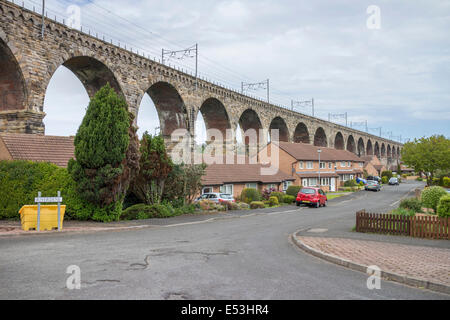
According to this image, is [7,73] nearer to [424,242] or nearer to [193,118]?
[193,118]

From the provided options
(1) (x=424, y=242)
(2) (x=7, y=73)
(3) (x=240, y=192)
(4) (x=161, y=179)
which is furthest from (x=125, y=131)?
(3) (x=240, y=192)

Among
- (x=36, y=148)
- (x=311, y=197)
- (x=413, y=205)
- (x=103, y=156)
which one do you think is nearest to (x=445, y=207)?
(x=413, y=205)

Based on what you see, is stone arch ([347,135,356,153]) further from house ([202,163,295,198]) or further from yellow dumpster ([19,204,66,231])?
yellow dumpster ([19,204,66,231])

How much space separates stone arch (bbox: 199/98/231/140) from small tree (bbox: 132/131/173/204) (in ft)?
83.3

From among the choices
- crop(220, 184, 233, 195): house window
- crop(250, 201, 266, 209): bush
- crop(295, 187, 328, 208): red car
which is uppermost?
crop(220, 184, 233, 195): house window

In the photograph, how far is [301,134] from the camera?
72.5m

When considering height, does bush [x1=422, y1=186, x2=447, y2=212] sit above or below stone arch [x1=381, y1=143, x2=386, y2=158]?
below

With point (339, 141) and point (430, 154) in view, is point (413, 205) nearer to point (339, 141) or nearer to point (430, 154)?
point (430, 154)

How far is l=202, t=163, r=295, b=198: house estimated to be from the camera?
32.8m

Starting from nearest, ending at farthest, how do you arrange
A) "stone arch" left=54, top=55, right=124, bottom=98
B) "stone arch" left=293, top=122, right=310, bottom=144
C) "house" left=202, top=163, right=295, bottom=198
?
"stone arch" left=54, top=55, right=124, bottom=98, "house" left=202, top=163, right=295, bottom=198, "stone arch" left=293, top=122, right=310, bottom=144

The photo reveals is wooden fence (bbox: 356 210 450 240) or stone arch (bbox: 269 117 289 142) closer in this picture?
wooden fence (bbox: 356 210 450 240)

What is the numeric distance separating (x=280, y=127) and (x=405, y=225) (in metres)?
50.1

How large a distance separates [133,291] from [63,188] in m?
11.8

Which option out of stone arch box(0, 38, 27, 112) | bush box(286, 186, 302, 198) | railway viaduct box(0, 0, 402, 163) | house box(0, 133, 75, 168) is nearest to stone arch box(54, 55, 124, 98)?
railway viaduct box(0, 0, 402, 163)
